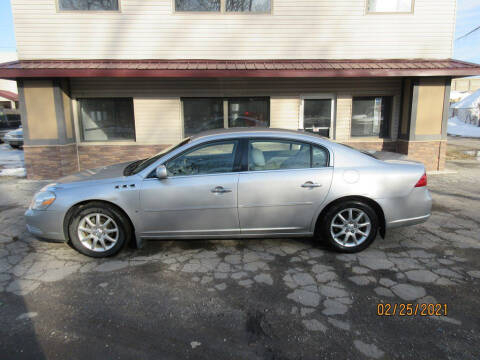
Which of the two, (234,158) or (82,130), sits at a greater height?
(82,130)

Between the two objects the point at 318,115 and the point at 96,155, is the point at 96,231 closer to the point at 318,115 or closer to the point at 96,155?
the point at 96,155

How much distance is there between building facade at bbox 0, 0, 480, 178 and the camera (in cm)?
885

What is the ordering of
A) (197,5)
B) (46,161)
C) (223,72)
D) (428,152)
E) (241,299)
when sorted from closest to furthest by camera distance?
(241,299) → (223,72) → (46,161) → (197,5) → (428,152)

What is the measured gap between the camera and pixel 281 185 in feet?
13.3

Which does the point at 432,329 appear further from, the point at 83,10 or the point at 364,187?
the point at 83,10

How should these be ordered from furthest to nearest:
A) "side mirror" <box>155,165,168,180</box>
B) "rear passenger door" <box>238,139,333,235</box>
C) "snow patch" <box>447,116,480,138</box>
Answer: "snow patch" <box>447,116,480,138</box> < "rear passenger door" <box>238,139,333,235</box> < "side mirror" <box>155,165,168,180</box>

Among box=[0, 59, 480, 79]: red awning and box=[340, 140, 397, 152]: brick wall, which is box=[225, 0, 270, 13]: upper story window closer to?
box=[0, 59, 480, 79]: red awning

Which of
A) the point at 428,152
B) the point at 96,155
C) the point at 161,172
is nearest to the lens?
the point at 161,172

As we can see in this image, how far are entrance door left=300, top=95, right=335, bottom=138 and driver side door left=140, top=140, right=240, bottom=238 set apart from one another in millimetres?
6326

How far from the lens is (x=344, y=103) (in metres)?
9.91

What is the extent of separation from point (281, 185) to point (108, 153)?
721 cm

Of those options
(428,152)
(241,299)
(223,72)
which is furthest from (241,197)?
(428,152)

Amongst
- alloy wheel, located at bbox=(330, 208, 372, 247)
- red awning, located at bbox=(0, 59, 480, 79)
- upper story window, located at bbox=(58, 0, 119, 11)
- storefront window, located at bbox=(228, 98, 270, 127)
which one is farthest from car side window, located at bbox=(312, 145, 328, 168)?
upper story window, located at bbox=(58, 0, 119, 11)

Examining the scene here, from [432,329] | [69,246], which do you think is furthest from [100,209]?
[432,329]
